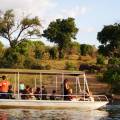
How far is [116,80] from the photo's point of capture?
A: 57.2 m

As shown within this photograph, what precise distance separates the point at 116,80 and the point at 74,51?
41.5 metres

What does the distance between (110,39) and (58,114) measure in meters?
47.2

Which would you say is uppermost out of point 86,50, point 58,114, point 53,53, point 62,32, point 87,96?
point 62,32

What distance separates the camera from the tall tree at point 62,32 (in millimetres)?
96344

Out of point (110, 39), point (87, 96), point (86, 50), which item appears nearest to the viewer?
point (87, 96)

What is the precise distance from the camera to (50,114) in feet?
118

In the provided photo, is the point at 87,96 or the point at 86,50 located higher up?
the point at 86,50

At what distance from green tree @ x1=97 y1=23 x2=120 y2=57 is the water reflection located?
41577mm

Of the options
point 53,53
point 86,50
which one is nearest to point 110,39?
point 53,53

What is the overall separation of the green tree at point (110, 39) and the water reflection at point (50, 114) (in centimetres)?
4158

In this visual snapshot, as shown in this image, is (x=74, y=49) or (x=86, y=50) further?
(x=86, y=50)

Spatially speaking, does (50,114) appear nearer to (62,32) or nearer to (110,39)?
(110,39)

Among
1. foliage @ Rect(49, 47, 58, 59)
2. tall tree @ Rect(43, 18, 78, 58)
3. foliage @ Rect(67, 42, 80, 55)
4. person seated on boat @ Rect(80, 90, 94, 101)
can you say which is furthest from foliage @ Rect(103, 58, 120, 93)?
foliage @ Rect(67, 42, 80, 55)

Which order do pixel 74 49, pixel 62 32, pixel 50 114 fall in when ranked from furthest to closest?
pixel 74 49, pixel 62 32, pixel 50 114
